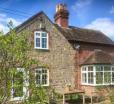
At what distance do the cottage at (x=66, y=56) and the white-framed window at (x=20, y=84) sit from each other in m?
13.3

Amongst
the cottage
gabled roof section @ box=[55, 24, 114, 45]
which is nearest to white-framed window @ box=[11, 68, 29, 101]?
the cottage

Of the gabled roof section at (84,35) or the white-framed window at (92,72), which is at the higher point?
the gabled roof section at (84,35)

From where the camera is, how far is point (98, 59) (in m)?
23.3

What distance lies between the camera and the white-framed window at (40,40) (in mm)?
21703

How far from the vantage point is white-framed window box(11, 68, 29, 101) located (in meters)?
7.02

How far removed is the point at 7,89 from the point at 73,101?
13.9m

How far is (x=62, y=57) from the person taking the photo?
23188 mm

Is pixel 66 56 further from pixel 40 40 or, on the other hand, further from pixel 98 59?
pixel 40 40

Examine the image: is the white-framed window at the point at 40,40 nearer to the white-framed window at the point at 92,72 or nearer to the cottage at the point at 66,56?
the cottage at the point at 66,56

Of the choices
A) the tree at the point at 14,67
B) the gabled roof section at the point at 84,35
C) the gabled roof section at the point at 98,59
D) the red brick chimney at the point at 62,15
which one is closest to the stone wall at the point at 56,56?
the gabled roof section at the point at 84,35

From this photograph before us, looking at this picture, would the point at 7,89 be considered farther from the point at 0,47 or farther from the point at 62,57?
the point at 62,57

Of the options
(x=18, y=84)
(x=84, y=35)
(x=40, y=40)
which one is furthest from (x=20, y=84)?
(x=84, y=35)

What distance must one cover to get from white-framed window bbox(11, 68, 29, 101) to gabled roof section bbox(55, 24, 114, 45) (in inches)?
665

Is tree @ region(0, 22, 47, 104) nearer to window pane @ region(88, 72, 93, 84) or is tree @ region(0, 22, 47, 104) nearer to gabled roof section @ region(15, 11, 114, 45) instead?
gabled roof section @ region(15, 11, 114, 45)
